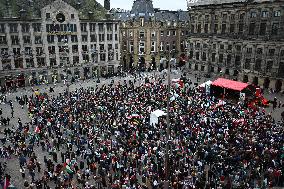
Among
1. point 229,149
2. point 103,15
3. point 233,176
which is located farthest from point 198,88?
point 103,15

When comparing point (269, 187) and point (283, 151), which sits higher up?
point (283, 151)

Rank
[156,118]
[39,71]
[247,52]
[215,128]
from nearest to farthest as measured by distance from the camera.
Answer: [215,128]
[156,118]
[247,52]
[39,71]

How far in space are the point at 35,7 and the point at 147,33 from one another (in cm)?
2948

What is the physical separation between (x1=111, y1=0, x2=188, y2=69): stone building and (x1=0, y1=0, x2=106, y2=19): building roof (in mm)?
9446

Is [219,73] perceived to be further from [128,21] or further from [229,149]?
[229,149]

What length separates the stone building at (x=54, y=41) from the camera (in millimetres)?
54062

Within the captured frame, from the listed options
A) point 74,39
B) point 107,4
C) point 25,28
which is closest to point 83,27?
point 74,39

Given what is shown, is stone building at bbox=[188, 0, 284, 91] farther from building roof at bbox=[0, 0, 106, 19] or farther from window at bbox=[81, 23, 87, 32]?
window at bbox=[81, 23, 87, 32]

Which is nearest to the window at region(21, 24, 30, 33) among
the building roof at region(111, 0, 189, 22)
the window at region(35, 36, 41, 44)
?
the window at region(35, 36, 41, 44)

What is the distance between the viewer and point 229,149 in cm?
2436

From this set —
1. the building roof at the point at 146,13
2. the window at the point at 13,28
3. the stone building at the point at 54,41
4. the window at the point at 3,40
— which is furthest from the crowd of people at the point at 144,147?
the building roof at the point at 146,13

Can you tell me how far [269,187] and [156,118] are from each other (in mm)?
14362

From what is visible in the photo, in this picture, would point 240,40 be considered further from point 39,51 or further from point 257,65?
point 39,51

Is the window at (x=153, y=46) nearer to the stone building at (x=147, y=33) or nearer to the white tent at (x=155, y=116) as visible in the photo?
the stone building at (x=147, y=33)
